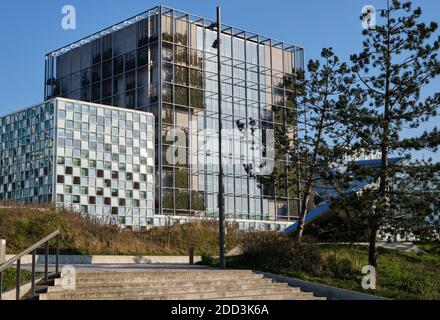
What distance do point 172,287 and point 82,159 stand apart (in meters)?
28.8

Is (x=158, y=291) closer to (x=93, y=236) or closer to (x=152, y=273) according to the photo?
(x=152, y=273)

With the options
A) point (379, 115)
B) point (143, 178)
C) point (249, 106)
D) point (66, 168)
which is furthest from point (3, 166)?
point (379, 115)

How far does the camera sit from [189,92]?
54406 mm

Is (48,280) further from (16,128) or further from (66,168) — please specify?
(16,128)

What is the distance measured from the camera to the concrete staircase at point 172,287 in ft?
41.7

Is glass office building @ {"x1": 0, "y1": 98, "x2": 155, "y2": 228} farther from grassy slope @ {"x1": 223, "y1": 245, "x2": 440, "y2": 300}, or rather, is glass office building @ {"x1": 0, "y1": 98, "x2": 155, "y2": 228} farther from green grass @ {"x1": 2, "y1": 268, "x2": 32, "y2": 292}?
green grass @ {"x1": 2, "y1": 268, "x2": 32, "y2": 292}

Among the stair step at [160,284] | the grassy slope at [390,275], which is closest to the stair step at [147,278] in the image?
the stair step at [160,284]

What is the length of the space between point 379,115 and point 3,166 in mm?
33087

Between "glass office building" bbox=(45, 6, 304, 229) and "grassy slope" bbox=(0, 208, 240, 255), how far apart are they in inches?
727

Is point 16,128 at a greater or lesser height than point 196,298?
greater

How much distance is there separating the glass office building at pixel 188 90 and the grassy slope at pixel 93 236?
18.5 metres

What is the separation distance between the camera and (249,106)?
5912 centimetres

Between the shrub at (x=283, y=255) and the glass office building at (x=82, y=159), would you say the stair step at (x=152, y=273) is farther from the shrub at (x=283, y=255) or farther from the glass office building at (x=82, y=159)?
the glass office building at (x=82, y=159)

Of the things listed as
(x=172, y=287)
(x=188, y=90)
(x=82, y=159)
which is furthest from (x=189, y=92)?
(x=172, y=287)
